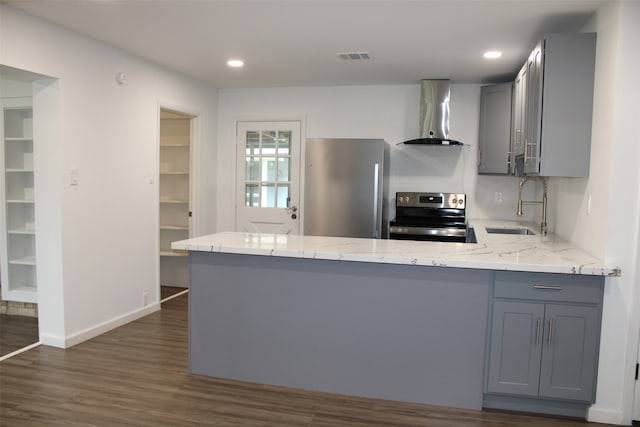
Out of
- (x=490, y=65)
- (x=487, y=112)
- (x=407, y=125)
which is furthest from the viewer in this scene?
(x=407, y=125)

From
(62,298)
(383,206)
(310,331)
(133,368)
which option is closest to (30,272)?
(62,298)

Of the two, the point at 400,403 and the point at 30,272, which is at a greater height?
the point at 30,272

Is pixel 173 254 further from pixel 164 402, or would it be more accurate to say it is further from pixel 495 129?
pixel 495 129

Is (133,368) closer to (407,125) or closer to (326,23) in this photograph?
(326,23)

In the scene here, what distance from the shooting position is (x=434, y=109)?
15.6 feet

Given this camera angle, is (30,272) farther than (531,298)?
Yes

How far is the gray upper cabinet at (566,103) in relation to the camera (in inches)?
111

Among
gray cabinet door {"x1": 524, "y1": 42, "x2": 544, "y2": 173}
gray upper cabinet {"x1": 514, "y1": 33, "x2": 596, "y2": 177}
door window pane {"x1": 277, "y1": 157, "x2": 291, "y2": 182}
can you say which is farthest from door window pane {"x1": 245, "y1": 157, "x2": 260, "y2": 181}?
gray upper cabinet {"x1": 514, "y1": 33, "x2": 596, "y2": 177}

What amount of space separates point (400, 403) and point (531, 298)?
955 millimetres

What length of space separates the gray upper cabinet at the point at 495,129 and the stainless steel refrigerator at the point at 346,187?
1.01m

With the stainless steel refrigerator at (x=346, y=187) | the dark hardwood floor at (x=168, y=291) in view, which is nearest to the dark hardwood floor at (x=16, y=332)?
the dark hardwood floor at (x=168, y=291)

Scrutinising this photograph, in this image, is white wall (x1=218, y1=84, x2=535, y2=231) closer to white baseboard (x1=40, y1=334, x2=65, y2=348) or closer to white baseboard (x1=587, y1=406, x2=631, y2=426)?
white baseboard (x1=40, y1=334, x2=65, y2=348)

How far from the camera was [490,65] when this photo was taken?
13.7 feet

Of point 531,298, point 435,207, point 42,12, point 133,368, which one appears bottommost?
point 133,368
